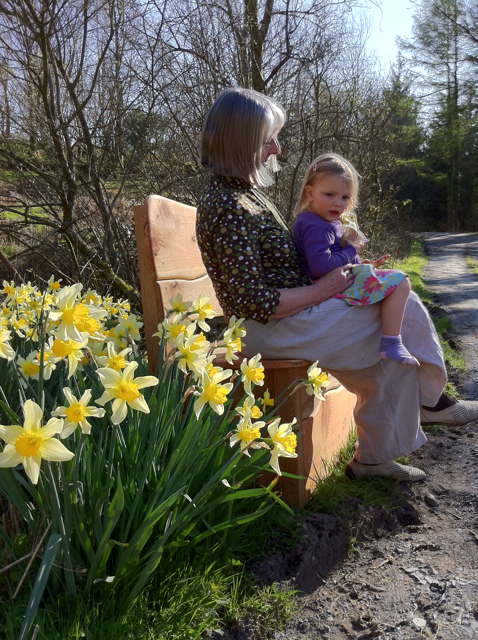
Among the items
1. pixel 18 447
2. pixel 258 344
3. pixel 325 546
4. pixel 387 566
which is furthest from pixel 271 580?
pixel 18 447

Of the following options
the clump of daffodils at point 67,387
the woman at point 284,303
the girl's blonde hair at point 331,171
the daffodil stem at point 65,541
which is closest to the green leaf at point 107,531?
the daffodil stem at point 65,541

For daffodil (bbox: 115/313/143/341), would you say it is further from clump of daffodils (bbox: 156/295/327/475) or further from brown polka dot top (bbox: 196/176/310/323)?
brown polka dot top (bbox: 196/176/310/323)

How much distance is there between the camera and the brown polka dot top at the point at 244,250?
2.12 metres

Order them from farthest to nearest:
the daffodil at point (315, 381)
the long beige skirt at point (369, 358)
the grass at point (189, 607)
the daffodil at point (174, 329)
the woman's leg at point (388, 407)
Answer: the woman's leg at point (388, 407) → the long beige skirt at point (369, 358) → the daffodil at point (315, 381) → the daffodil at point (174, 329) → the grass at point (189, 607)

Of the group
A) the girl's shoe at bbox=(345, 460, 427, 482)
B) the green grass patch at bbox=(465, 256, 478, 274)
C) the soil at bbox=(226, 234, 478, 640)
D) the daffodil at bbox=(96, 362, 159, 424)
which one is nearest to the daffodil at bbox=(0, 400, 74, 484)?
the daffodil at bbox=(96, 362, 159, 424)

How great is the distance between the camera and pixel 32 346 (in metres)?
2.17

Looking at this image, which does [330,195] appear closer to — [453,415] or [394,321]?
[394,321]

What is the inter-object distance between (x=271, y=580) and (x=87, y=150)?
3.28m

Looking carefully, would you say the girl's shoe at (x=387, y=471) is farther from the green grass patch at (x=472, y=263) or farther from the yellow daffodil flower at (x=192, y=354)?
the green grass patch at (x=472, y=263)

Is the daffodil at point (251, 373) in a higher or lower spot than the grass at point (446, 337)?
higher

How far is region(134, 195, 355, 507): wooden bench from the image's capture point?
2152 millimetres

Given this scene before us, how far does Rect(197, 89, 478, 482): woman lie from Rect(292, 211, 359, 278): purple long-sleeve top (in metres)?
0.05

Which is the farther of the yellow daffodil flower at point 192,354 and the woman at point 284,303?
the woman at point 284,303

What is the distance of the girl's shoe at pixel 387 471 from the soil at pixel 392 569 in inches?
1.7
